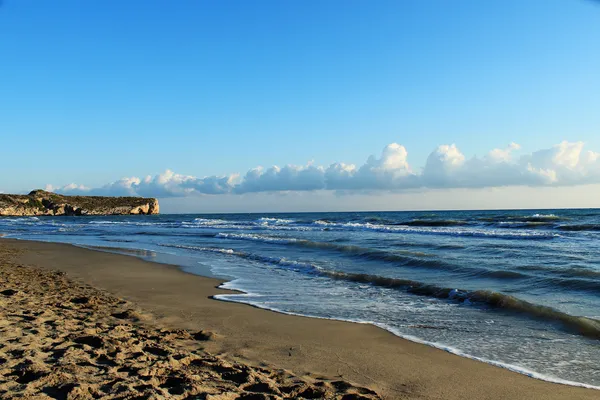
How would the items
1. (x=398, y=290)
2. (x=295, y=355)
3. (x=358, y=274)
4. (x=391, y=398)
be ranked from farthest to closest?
(x=358, y=274) < (x=398, y=290) < (x=295, y=355) < (x=391, y=398)

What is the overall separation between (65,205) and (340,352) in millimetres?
113388

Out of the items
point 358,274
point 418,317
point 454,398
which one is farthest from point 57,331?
point 358,274

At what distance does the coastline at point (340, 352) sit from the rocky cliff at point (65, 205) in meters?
106

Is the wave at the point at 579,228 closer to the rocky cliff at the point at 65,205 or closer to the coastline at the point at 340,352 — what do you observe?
the coastline at the point at 340,352

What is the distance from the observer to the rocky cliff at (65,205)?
323ft

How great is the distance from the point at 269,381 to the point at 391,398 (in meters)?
1.12

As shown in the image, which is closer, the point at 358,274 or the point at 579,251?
the point at 358,274

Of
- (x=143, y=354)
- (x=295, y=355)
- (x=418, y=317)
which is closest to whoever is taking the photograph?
(x=143, y=354)

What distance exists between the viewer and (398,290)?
32.3 feet

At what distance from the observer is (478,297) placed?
853 centimetres

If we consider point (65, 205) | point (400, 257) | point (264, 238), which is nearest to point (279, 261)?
point (400, 257)

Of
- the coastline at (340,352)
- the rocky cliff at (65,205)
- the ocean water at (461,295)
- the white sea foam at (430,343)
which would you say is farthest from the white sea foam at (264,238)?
the rocky cliff at (65,205)

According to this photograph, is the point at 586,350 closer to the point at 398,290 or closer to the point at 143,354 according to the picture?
the point at 398,290

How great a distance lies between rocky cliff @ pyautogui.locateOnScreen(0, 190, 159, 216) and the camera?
98.5 meters
